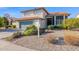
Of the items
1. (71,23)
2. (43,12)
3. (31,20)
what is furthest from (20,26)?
(71,23)

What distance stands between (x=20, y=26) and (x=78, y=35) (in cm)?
91

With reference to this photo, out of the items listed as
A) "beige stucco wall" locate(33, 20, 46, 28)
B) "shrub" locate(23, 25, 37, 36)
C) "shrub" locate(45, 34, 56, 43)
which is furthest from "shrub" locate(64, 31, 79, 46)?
"shrub" locate(23, 25, 37, 36)

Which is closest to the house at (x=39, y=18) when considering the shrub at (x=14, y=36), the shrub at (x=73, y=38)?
the shrub at (x=14, y=36)

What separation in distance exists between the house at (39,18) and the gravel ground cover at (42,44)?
17 cm

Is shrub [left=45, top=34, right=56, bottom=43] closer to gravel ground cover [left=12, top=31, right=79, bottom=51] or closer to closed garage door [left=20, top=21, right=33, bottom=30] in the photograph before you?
gravel ground cover [left=12, top=31, right=79, bottom=51]

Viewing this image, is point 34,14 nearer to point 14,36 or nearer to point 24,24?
point 24,24

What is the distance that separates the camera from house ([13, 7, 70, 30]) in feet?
9.67

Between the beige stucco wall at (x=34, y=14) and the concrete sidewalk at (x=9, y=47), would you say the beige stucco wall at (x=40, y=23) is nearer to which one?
the beige stucco wall at (x=34, y=14)

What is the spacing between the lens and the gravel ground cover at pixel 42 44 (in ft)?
9.46

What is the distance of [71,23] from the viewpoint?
2926 millimetres

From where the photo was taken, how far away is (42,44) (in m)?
2.91

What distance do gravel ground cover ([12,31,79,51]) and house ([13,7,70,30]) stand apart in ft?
0.57

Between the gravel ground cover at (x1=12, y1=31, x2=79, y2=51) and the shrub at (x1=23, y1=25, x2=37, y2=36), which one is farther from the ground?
the shrub at (x1=23, y1=25, x2=37, y2=36)
